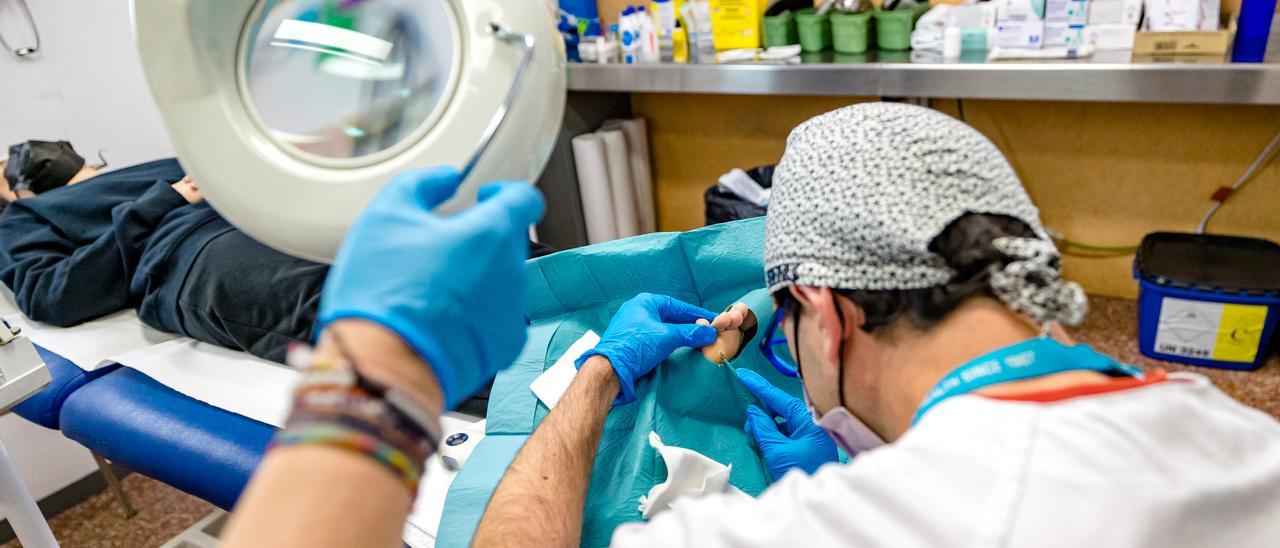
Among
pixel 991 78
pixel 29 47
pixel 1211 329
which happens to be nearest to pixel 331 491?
pixel 991 78

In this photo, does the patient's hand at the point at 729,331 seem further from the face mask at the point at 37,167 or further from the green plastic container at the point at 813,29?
the face mask at the point at 37,167

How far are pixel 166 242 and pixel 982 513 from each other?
214 centimetres

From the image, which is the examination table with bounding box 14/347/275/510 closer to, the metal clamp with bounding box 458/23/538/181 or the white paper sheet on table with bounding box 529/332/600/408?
the white paper sheet on table with bounding box 529/332/600/408

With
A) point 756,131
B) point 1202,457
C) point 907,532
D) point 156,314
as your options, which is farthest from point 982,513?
point 756,131

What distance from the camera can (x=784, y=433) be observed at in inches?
50.4

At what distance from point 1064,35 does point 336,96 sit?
2.01 m

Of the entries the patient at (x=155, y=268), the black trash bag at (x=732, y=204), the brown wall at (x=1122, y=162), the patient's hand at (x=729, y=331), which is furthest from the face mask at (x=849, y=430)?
the brown wall at (x=1122, y=162)

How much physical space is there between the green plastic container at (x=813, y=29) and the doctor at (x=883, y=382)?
1.70 m

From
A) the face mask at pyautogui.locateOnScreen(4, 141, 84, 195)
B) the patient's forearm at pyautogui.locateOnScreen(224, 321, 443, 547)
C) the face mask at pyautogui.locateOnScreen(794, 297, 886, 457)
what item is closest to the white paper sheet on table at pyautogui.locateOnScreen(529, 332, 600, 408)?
the face mask at pyautogui.locateOnScreen(794, 297, 886, 457)

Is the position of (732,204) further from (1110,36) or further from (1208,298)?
(1208,298)

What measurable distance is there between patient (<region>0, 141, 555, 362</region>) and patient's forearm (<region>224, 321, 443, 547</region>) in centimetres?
132

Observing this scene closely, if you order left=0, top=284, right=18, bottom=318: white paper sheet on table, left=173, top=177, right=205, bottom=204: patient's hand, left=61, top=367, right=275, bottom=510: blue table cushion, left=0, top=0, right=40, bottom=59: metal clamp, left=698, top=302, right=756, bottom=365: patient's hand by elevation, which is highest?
left=0, top=0, right=40, bottom=59: metal clamp

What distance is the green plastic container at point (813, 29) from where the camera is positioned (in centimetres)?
243

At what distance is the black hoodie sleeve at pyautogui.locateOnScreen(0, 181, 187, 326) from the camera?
2.04 m
